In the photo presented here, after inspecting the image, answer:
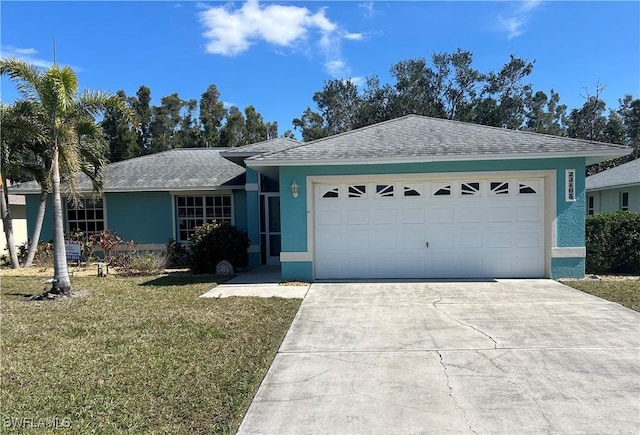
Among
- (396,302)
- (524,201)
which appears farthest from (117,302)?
(524,201)

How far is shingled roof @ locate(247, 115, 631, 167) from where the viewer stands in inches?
370

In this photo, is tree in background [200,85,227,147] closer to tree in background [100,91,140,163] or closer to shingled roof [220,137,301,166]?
tree in background [100,91,140,163]

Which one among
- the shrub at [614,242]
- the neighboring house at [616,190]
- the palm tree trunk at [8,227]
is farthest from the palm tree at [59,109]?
the neighboring house at [616,190]

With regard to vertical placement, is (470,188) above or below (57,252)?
above

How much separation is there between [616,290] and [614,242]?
108 inches

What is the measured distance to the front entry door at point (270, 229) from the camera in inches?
540

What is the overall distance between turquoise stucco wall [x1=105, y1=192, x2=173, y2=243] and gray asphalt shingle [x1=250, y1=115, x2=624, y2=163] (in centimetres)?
623

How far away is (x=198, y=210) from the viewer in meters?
14.6

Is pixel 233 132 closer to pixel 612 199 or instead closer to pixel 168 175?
pixel 168 175

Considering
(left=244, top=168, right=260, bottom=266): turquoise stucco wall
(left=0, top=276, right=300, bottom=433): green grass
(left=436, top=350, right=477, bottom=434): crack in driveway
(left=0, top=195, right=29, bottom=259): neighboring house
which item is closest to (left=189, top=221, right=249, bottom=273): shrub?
(left=244, top=168, right=260, bottom=266): turquoise stucco wall

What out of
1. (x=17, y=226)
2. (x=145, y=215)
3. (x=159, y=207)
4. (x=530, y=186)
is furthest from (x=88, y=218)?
(x=530, y=186)

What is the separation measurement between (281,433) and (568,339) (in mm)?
4206

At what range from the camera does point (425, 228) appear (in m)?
10.1

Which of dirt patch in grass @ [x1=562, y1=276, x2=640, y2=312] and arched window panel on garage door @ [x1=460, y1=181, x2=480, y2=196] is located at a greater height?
arched window panel on garage door @ [x1=460, y1=181, x2=480, y2=196]
